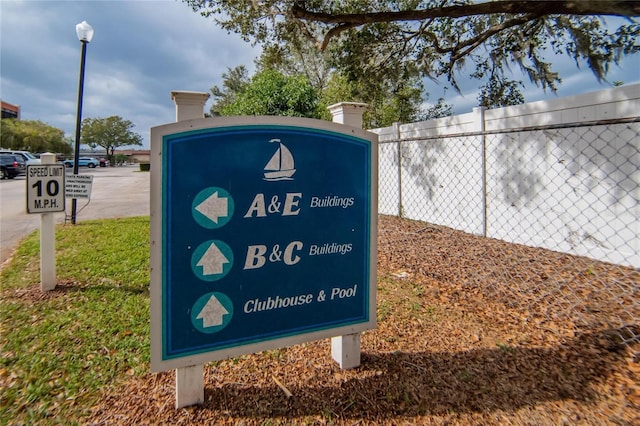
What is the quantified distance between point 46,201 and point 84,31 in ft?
17.5

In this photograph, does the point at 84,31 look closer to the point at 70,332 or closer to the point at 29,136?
the point at 70,332

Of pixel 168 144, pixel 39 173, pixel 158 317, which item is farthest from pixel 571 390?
pixel 39 173

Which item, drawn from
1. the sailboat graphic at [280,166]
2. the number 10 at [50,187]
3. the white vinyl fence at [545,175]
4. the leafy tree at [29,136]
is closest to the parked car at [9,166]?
the number 10 at [50,187]

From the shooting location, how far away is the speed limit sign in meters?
3.71

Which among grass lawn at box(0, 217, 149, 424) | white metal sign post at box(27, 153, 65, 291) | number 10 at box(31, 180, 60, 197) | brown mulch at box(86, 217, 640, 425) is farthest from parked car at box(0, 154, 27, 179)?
brown mulch at box(86, 217, 640, 425)

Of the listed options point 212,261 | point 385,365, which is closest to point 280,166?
point 212,261

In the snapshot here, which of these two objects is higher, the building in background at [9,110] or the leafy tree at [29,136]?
the building in background at [9,110]

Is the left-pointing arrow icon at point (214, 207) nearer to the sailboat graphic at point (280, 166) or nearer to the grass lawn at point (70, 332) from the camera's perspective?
the sailboat graphic at point (280, 166)

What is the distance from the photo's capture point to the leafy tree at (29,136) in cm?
4277

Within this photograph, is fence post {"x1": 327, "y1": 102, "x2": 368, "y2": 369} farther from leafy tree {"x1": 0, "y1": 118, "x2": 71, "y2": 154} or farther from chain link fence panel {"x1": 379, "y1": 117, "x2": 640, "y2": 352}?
leafy tree {"x1": 0, "y1": 118, "x2": 71, "y2": 154}

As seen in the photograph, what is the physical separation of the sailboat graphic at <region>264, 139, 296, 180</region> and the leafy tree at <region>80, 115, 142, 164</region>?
79131mm

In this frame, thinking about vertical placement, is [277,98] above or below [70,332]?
above

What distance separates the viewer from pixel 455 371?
231cm

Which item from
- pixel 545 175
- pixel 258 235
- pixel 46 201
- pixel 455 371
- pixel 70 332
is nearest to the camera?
pixel 258 235
